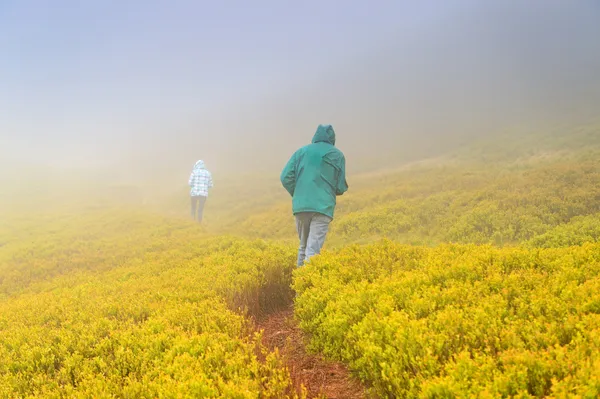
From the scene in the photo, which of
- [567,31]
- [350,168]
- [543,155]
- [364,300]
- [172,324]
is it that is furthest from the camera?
[567,31]

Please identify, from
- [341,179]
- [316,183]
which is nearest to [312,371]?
[316,183]

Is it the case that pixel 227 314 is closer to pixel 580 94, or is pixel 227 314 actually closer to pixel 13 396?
pixel 13 396

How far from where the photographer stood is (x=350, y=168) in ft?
136

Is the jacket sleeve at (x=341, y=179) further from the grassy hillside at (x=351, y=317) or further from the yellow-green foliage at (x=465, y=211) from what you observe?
the yellow-green foliage at (x=465, y=211)

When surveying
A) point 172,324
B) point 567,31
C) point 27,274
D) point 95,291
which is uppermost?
point 567,31

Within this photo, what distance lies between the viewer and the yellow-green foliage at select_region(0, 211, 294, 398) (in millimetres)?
4004

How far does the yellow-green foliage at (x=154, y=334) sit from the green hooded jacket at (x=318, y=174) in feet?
5.70

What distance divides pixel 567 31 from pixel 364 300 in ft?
325

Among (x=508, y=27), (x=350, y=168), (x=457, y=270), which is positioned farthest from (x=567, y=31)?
(x=457, y=270)

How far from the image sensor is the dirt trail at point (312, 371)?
4.25 metres

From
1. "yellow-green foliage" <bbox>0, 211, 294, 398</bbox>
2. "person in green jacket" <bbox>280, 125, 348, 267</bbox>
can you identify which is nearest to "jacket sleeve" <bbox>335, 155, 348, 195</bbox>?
"person in green jacket" <bbox>280, 125, 348, 267</bbox>

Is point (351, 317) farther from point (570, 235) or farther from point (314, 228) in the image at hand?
point (570, 235)

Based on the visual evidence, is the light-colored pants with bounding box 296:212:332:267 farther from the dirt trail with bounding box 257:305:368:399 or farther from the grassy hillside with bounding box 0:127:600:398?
the dirt trail with bounding box 257:305:368:399

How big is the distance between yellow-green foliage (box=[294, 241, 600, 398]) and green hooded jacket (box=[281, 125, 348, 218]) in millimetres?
1532
